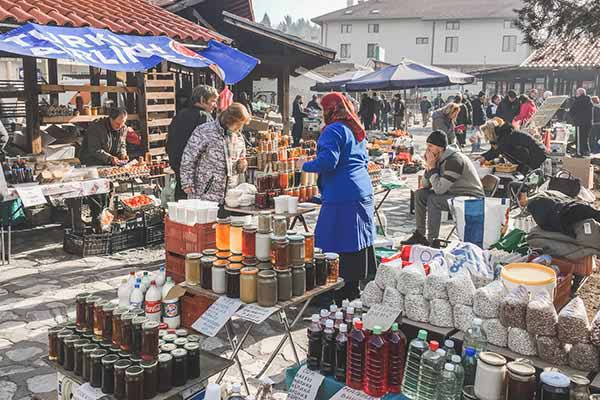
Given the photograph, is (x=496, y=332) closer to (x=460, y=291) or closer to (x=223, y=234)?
(x=460, y=291)

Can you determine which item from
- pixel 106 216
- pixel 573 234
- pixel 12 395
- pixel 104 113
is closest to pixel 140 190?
pixel 104 113

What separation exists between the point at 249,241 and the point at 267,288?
1.21ft

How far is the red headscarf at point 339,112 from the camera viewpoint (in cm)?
472

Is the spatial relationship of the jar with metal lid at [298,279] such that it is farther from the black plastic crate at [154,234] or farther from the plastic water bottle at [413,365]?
the black plastic crate at [154,234]

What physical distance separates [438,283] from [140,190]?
7.78 meters

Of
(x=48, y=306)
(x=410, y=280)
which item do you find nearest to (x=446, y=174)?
(x=410, y=280)

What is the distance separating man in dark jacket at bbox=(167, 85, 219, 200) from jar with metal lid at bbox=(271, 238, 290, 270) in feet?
9.67

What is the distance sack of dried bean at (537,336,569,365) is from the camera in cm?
285

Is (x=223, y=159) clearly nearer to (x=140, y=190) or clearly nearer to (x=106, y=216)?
(x=106, y=216)

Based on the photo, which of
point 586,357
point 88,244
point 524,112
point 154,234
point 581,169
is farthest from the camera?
point 524,112

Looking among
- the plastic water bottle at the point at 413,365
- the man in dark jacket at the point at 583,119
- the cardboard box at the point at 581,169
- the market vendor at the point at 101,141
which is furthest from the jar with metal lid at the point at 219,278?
the man in dark jacket at the point at 583,119

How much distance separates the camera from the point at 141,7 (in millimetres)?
10906

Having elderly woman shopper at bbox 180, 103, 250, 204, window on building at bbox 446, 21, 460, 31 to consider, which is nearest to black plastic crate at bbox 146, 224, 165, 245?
elderly woman shopper at bbox 180, 103, 250, 204

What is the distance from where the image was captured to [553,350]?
286 centimetres
